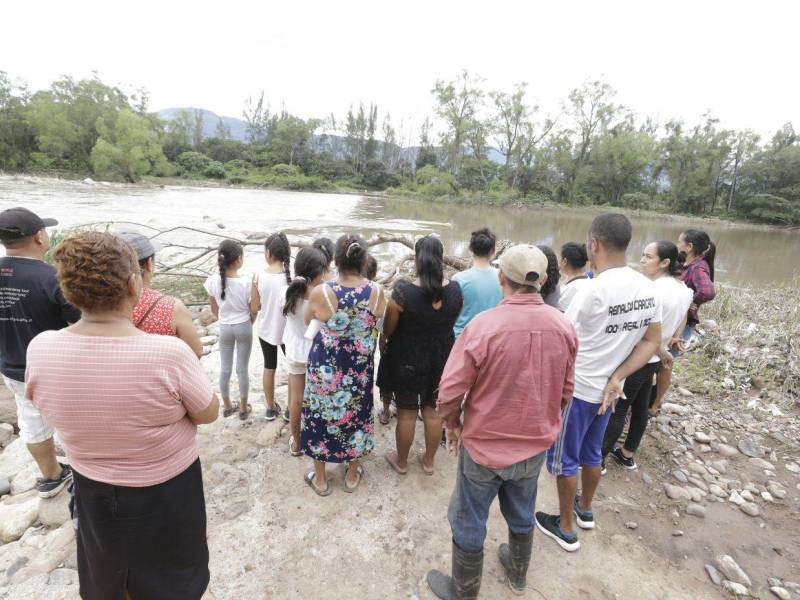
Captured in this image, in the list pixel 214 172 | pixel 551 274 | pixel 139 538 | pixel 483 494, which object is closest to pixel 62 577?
pixel 139 538

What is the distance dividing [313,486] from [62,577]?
1307 mm

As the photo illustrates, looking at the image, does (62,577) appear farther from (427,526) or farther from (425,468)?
(425,468)

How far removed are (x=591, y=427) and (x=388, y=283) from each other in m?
5.26

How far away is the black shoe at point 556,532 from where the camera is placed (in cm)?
226

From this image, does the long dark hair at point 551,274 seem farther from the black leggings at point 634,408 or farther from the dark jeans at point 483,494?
the dark jeans at point 483,494

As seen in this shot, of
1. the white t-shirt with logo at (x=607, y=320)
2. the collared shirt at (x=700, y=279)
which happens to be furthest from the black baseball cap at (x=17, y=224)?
the collared shirt at (x=700, y=279)

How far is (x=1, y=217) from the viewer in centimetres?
207

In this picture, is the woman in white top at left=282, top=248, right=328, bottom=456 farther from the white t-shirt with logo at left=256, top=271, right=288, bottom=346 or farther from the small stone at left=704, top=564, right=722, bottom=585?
the small stone at left=704, top=564, right=722, bottom=585

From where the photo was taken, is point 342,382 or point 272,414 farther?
point 272,414

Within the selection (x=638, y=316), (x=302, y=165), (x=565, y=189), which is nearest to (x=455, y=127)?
(x=565, y=189)

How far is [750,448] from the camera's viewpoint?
3.37 m

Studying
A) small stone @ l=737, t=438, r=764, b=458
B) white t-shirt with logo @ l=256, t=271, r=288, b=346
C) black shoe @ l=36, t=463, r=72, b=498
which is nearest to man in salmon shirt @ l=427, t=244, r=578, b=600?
white t-shirt with logo @ l=256, t=271, r=288, b=346

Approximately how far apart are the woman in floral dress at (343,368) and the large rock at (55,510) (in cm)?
143

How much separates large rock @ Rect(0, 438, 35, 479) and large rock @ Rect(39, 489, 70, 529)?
1.87 ft
